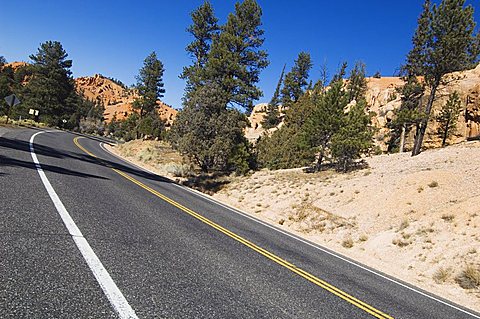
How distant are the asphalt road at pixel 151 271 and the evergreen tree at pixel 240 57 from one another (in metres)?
20.5

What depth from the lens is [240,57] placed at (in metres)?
27.2

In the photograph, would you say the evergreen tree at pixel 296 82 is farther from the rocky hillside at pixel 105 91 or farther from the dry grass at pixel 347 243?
the rocky hillside at pixel 105 91

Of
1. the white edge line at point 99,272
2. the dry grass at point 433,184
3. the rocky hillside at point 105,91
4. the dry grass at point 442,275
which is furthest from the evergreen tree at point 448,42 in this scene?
the rocky hillside at point 105,91

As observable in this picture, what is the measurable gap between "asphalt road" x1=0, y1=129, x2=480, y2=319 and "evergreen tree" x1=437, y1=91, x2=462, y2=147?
37.4 metres

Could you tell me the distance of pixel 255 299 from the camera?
12.9ft

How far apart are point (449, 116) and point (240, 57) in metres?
28.8

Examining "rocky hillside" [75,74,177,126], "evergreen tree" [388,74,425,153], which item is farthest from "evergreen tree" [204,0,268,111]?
"rocky hillside" [75,74,177,126]

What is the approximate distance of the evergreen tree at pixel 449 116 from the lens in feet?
119

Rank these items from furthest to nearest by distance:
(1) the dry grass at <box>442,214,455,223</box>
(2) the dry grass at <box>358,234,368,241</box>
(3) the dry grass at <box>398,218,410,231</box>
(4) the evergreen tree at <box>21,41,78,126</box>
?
(4) the evergreen tree at <box>21,41,78,126</box>, (3) the dry grass at <box>398,218,410,231</box>, (2) the dry grass at <box>358,234,368,241</box>, (1) the dry grass at <box>442,214,455,223</box>

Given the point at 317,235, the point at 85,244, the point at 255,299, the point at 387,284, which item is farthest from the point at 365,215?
the point at 85,244

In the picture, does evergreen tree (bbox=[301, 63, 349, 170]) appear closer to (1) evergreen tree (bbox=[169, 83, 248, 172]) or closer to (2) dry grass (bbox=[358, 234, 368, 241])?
(1) evergreen tree (bbox=[169, 83, 248, 172])

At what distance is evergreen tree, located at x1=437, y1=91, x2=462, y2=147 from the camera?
36128 millimetres

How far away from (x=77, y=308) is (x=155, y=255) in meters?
1.89

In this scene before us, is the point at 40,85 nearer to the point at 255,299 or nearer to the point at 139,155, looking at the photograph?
the point at 139,155
